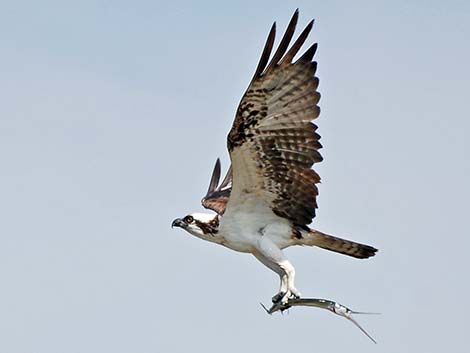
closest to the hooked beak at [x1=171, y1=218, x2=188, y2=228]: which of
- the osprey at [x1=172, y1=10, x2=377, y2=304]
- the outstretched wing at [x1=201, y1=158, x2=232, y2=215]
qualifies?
the osprey at [x1=172, y1=10, x2=377, y2=304]

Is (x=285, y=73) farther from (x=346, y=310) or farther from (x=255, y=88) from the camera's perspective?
(x=346, y=310)

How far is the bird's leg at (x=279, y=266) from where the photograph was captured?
17.4 meters

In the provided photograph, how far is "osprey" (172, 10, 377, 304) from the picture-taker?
1725cm

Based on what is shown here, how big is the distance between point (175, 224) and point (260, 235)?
3.15 ft

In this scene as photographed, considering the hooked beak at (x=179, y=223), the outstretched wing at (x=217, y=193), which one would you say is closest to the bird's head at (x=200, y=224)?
the hooked beak at (x=179, y=223)

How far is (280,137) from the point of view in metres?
17.6

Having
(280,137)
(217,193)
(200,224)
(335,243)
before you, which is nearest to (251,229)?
(200,224)

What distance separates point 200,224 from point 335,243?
56.8 inches

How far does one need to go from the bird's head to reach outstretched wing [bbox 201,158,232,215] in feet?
2.65

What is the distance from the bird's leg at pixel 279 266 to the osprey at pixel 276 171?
1 centimetres

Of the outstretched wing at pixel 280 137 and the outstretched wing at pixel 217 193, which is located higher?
the outstretched wing at pixel 217 193

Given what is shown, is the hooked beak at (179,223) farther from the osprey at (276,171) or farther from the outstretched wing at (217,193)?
the outstretched wing at (217,193)

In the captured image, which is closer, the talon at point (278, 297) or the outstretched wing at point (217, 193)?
the talon at point (278, 297)

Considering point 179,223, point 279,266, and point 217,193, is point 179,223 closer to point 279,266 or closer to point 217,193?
point 279,266
